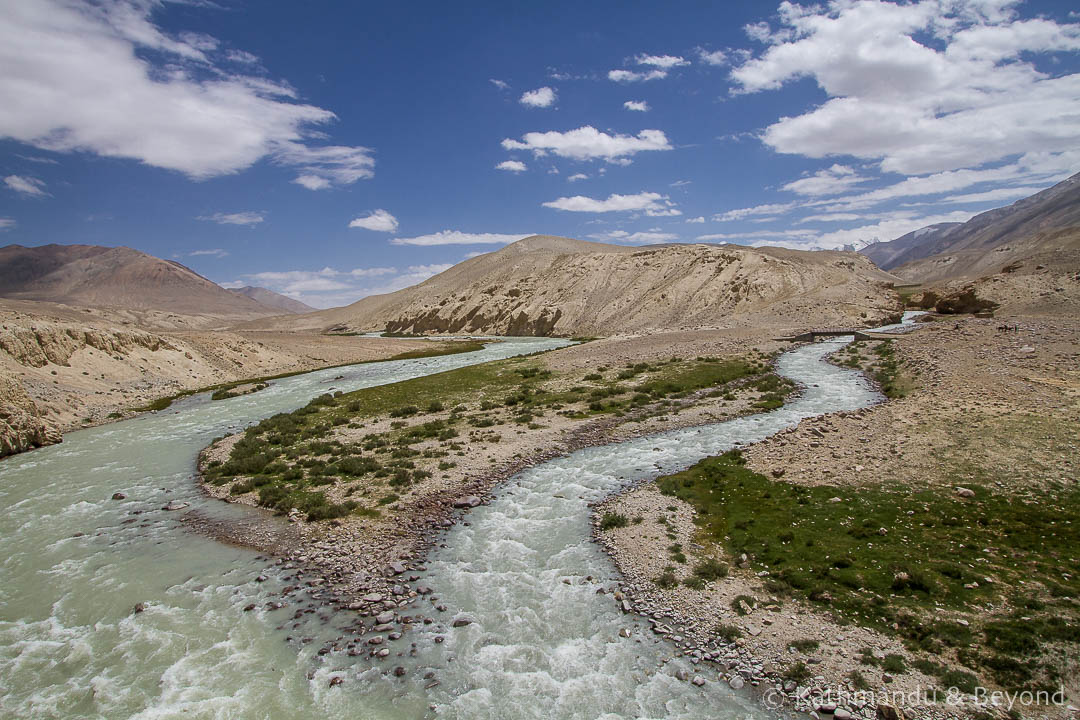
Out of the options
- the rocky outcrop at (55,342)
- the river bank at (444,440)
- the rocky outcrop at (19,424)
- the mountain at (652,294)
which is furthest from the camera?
the mountain at (652,294)

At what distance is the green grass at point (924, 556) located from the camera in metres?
8.82

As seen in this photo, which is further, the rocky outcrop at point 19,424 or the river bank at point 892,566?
the rocky outcrop at point 19,424

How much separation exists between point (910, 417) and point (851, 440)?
3.49m

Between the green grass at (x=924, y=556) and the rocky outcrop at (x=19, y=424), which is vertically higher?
the rocky outcrop at (x=19, y=424)

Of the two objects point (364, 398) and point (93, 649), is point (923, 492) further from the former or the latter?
point (364, 398)

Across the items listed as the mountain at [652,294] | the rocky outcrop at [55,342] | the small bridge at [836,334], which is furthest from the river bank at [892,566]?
the rocky outcrop at [55,342]

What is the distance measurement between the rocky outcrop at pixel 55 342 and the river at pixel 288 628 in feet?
76.1

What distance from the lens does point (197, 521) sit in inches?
656

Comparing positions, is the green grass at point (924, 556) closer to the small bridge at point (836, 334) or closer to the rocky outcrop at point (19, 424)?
the rocky outcrop at point (19, 424)

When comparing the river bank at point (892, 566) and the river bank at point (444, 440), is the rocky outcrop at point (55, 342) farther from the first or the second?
the river bank at point (892, 566)

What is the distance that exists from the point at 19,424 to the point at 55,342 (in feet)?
58.1

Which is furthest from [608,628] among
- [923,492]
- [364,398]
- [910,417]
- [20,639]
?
[364,398]

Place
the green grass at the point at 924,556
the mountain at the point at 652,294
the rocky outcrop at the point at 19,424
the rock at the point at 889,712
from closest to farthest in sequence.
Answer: the rock at the point at 889,712 → the green grass at the point at 924,556 → the rocky outcrop at the point at 19,424 → the mountain at the point at 652,294

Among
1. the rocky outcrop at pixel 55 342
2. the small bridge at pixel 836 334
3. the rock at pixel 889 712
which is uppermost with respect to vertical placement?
the rocky outcrop at pixel 55 342
